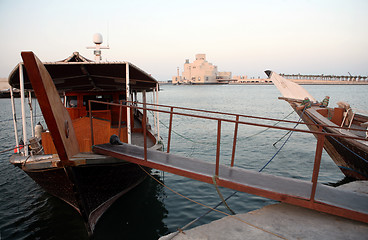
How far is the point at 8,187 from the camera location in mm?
10359

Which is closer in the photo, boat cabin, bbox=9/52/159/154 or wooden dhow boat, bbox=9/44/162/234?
wooden dhow boat, bbox=9/44/162/234

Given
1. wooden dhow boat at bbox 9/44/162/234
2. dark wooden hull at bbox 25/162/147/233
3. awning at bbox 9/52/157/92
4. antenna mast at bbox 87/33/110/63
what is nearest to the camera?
wooden dhow boat at bbox 9/44/162/234

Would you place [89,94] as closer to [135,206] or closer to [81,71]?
[81,71]

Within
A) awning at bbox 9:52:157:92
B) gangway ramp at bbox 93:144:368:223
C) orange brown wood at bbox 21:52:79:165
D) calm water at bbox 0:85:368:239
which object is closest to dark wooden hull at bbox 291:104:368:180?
calm water at bbox 0:85:368:239

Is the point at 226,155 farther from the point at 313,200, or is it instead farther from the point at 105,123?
the point at 313,200

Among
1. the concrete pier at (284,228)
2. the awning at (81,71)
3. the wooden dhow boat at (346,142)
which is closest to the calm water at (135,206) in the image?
the wooden dhow boat at (346,142)

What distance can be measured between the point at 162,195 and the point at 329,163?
9456mm

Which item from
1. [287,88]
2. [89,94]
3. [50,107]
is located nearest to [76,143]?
[50,107]

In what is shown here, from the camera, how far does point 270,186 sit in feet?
16.2

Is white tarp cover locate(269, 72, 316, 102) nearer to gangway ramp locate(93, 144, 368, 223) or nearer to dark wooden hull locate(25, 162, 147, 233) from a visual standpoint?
dark wooden hull locate(25, 162, 147, 233)

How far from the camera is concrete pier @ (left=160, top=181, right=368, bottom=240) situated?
14.1 feet

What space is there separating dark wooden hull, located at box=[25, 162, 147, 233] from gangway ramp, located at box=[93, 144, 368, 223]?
2.64ft

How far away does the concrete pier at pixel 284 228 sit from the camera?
14.1 ft

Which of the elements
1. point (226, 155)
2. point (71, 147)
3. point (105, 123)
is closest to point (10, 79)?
point (105, 123)
